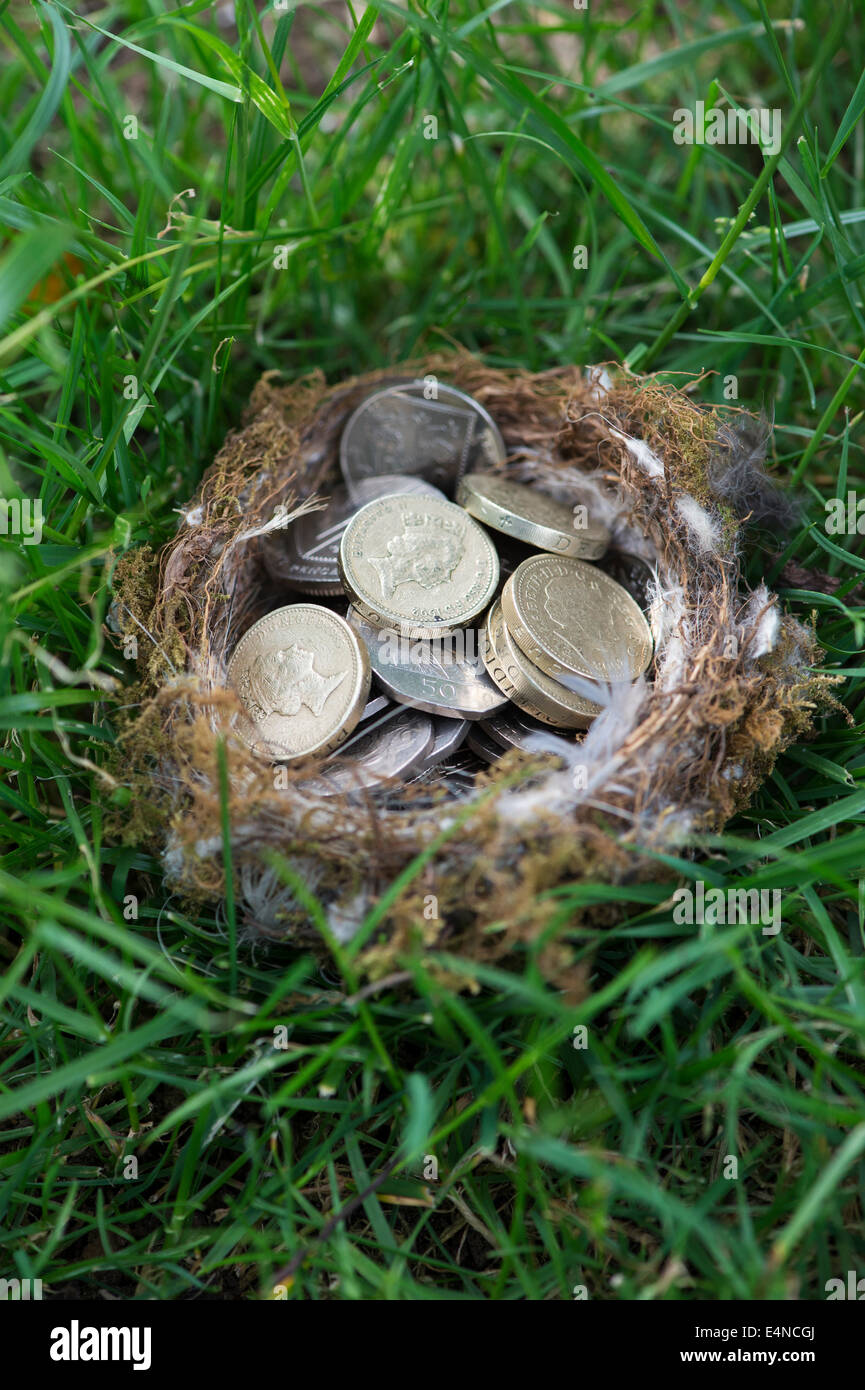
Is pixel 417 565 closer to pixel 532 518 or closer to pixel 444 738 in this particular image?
pixel 532 518

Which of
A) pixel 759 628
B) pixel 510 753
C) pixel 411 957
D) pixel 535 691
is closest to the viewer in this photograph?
pixel 411 957

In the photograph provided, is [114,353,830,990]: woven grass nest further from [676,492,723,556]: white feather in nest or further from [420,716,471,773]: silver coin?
[420,716,471,773]: silver coin

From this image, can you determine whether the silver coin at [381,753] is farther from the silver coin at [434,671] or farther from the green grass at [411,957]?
the green grass at [411,957]

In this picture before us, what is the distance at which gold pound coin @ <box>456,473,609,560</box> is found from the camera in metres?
3.26

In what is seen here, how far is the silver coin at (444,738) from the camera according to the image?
3.03 m

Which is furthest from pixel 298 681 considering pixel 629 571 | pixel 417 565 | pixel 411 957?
pixel 629 571

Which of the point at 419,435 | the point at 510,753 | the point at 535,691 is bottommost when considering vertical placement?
the point at 510,753

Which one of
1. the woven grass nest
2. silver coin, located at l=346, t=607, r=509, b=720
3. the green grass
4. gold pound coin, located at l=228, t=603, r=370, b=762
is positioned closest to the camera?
the green grass

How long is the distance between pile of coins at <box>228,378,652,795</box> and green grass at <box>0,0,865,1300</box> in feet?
1.72

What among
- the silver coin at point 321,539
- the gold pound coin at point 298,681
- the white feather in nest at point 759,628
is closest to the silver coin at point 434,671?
the gold pound coin at point 298,681

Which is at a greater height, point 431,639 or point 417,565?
Answer: point 417,565

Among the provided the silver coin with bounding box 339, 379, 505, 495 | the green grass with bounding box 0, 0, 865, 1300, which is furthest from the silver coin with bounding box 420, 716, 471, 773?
the silver coin with bounding box 339, 379, 505, 495

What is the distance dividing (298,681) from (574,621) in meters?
0.95

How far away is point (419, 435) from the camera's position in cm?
372
